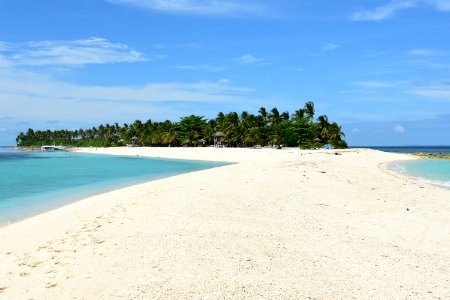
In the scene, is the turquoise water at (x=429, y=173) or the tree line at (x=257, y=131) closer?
the turquoise water at (x=429, y=173)

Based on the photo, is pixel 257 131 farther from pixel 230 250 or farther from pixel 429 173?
pixel 230 250

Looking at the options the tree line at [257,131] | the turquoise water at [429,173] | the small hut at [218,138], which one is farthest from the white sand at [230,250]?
the small hut at [218,138]

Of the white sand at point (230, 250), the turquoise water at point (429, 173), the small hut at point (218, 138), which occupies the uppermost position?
the small hut at point (218, 138)

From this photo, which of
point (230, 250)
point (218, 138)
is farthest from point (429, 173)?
point (218, 138)

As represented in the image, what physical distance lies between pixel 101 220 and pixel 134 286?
648cm

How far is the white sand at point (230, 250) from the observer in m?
7.20

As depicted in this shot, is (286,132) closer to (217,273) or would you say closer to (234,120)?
(234,120)

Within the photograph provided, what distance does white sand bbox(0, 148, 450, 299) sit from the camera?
720 cm

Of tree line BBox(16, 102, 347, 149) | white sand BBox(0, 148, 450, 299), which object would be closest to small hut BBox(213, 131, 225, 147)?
tree line BBox(16, 102, 347, 149)

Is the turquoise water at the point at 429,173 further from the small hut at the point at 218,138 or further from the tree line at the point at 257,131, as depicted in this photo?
the small hut at the point at 218,138

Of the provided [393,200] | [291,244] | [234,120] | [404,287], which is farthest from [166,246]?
[234,120]

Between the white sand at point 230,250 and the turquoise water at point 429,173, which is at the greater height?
the white sand at point 230,250

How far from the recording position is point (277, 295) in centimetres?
684

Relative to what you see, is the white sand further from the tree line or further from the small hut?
the small hut
